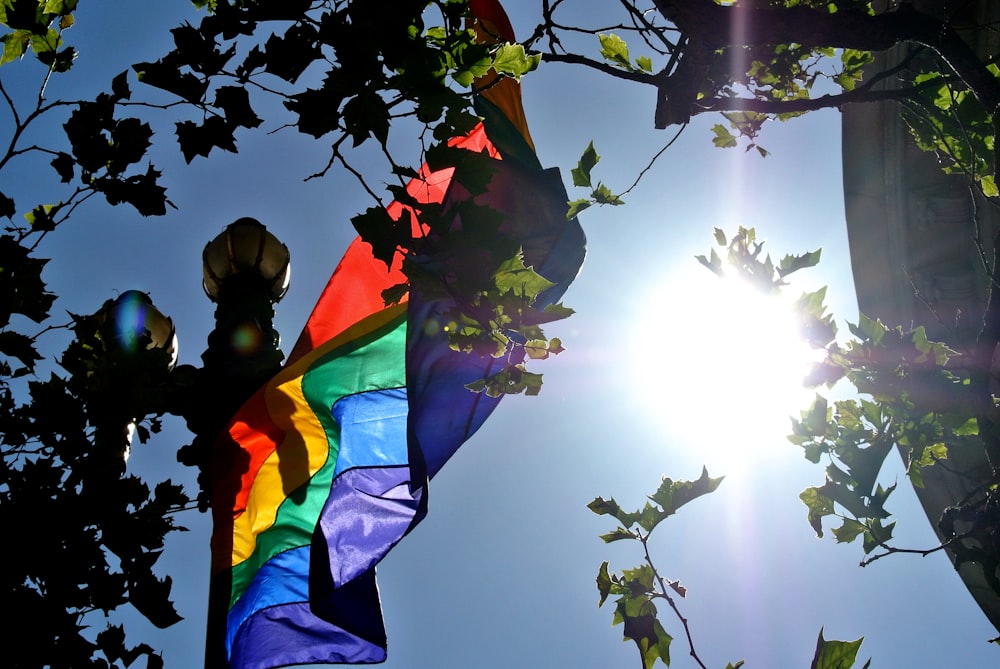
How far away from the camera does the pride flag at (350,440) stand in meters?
4.48

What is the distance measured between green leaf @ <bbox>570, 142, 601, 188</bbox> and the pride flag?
0.65 meters

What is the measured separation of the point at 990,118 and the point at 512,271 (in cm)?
270

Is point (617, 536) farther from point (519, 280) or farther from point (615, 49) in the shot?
point (615, 49)

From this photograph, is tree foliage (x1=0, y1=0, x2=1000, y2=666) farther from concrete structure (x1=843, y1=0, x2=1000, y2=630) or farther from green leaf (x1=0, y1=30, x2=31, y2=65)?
concrete structure (x1=843, y1=0, x2=1000, y2=630)

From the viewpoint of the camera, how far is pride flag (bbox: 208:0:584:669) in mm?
4484

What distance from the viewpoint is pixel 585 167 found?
379cm

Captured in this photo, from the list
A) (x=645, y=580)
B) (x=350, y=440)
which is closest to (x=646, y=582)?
(x=645, y=580)

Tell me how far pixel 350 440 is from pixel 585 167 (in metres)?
2.78

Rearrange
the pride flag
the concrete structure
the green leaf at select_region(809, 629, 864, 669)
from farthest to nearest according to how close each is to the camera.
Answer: the concrete structure
the pride flag
the green leaf at select_region(809, 629, 864, 669)

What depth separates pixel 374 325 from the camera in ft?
19.3

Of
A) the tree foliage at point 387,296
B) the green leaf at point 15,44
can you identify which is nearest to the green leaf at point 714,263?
the tree foliage at point 387,296

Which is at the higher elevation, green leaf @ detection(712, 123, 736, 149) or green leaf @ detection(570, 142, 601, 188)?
green leaf @ detection(712, 123, 736, 149)

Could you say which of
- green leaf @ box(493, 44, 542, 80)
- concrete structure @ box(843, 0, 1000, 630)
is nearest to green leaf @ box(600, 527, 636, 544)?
green leaf @ box(493, 44, 542, 80)

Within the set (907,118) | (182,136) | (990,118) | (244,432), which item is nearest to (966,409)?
(990,118)
